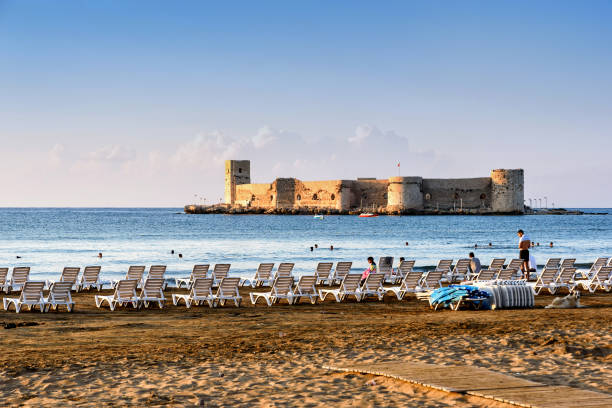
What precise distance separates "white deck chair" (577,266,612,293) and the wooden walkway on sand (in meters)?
9.43

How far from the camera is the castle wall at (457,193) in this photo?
9088 cm

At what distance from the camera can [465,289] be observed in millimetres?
11977

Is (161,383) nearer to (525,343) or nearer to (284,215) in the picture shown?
(525,343)

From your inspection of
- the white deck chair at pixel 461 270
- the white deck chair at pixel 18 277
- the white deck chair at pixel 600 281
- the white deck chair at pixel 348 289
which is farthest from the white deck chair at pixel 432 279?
the white deck chair at pixel 18 277

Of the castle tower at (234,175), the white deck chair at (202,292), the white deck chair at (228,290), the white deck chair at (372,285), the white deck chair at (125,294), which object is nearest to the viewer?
the white deck chair at (125,294)

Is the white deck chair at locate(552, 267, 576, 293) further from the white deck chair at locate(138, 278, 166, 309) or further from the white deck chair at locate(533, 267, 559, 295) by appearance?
the white deck chair at locate(138, 278, 166, 309)

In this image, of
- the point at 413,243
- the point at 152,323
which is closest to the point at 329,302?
the point at 152,323

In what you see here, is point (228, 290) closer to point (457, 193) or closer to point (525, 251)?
point (525, 251)

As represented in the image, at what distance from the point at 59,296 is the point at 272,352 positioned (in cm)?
520

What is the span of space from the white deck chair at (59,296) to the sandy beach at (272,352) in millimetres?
257

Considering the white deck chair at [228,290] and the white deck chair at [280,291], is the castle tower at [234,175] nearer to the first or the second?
the white deck chair at [280,291]

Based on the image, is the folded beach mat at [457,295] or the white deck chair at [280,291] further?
the white deck chair at [280,291]

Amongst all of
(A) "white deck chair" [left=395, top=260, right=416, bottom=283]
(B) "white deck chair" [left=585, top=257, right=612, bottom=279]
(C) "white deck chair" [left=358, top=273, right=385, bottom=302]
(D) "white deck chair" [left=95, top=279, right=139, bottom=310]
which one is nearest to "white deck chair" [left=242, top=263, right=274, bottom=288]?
(A) "white deck chair" [left=395, top=260, right=416, bottom=283]

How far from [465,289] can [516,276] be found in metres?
4.56
